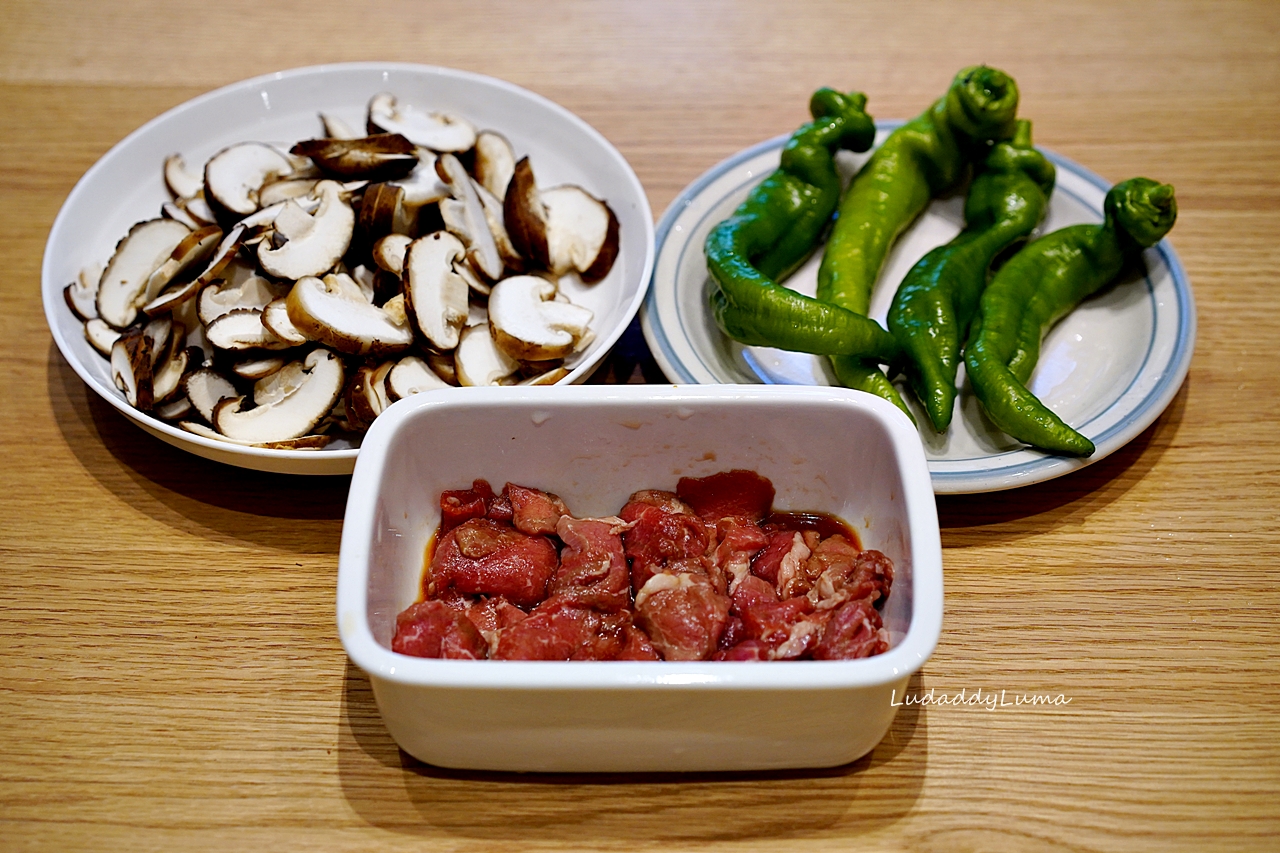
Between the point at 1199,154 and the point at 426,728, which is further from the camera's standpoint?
the point at 1199,154

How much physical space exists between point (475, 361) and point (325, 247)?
1.34 ft

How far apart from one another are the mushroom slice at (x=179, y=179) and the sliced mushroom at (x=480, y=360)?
0.93 m

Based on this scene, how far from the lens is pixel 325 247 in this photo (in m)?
1.94

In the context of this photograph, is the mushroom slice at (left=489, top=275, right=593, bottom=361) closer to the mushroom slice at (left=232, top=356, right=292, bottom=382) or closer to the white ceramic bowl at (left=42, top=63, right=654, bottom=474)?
the white ceramic bowl at (left=42, top=63, right=654, bottom=474)

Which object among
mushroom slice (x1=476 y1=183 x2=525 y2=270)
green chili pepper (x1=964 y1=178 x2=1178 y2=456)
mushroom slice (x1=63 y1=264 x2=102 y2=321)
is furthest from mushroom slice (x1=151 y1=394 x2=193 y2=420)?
green chili pepper (x1=964 y1=178 x2=1178 y2=456)

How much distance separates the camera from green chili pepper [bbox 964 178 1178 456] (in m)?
1.97

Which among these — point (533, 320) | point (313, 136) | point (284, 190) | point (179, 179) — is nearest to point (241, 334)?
point (284, 190)

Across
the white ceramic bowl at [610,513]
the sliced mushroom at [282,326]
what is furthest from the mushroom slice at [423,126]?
the white ceramic bowl at [610,513]

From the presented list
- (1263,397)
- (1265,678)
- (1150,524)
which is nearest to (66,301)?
(1150,524)

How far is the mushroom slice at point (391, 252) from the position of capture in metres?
1.94

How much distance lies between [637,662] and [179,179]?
1867mm

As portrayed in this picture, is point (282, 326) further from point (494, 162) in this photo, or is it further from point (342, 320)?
point (494, 162)

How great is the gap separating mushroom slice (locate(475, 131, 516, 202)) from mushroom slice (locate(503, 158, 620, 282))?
126mm

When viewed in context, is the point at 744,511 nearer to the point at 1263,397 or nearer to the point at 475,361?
the point at 475,361
